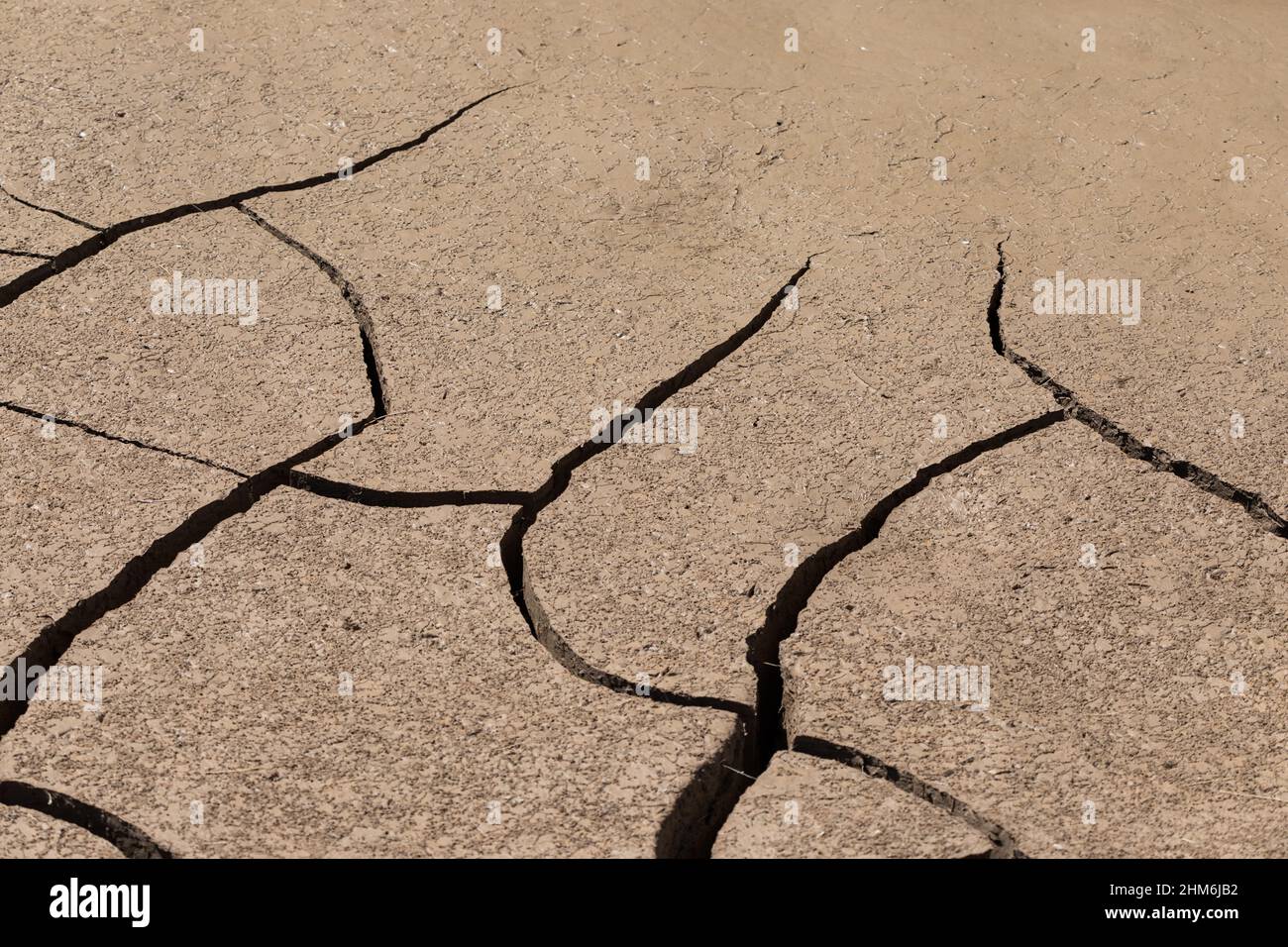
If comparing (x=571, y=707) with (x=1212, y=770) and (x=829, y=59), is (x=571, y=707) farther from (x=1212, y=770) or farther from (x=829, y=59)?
(x=829, y=59)

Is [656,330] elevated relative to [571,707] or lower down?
elevated

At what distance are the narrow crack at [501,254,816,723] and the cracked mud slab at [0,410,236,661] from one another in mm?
576

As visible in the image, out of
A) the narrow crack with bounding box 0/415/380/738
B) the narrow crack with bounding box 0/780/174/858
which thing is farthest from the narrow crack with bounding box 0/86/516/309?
the narrow crack with bounding box 0/780/174/858

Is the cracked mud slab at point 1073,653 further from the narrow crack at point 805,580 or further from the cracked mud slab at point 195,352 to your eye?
the cracked mud slab at point 195,352

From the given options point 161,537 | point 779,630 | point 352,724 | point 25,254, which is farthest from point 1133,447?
point 25,254

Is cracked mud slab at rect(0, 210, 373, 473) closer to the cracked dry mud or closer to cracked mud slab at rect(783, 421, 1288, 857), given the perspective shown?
the cracked dry mud

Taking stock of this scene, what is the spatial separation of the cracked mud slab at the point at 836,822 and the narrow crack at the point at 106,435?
4.02 feet

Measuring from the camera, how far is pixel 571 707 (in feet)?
7.67

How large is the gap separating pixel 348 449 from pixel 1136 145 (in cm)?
228

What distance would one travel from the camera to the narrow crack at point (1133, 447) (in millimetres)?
2752

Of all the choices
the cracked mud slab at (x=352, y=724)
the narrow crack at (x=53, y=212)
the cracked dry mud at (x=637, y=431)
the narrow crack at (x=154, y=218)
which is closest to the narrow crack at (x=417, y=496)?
the cracked dry mud at (x=637, y=431)

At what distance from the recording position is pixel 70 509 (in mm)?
2727

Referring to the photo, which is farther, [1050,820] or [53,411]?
[53,411]
